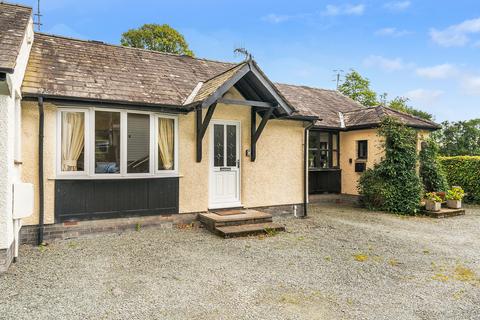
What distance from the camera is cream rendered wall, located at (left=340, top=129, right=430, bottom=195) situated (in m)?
12.7

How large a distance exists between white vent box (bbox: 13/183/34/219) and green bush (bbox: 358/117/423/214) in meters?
10.7

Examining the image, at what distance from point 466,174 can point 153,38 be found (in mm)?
24951

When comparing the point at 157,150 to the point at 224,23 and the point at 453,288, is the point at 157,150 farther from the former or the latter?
the point at 224,23

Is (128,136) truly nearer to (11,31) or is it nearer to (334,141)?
(11,31)

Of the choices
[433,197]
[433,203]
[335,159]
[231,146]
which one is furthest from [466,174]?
[231,146]

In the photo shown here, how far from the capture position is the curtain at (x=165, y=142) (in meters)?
8.32

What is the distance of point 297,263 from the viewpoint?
19.3ft

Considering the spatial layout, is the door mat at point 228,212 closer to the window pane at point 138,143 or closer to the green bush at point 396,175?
the window pane at point 138,143

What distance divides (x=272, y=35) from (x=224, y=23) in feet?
9.73

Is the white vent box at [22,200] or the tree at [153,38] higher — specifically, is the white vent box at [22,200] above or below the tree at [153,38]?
below

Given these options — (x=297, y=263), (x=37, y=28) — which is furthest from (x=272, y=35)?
(x=297, y=263)

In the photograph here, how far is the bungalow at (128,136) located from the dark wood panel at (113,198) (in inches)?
0.9

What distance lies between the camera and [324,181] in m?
13.9

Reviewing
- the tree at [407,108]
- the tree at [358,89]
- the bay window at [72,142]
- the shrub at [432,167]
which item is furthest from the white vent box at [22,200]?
the tree at [407,108]
